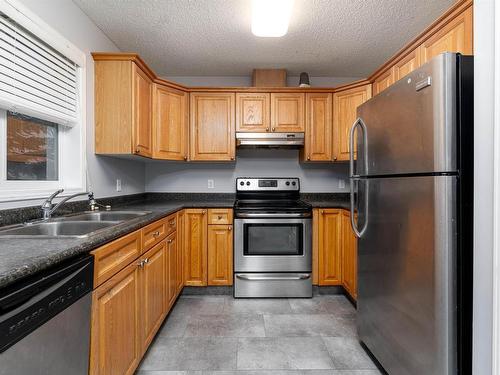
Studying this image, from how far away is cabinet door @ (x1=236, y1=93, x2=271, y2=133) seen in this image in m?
2.97

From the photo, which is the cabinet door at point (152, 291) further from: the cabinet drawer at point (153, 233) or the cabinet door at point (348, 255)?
the cabinet door at point (348, 255)

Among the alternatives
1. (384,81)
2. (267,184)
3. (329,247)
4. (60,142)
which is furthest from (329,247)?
(60,142)

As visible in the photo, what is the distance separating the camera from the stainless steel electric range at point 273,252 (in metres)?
2.64

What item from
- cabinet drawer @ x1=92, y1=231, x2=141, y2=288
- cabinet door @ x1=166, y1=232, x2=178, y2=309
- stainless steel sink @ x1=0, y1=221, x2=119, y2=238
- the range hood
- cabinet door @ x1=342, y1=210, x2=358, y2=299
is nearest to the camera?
cabinet drawer @ x1=92, y1=231, x2=141, y2=288

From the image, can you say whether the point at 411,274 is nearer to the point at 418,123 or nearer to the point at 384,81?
the point at 418,123

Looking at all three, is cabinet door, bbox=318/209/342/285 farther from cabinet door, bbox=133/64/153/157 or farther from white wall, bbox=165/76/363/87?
cabinet door, bbox=133/64/153/157

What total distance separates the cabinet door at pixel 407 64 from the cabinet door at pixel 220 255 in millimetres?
2013

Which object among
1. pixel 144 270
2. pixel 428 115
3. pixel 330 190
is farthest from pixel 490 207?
pixel 330 190

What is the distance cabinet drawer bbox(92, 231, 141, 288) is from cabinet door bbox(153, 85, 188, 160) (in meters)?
1.34

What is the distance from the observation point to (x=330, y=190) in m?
3.33

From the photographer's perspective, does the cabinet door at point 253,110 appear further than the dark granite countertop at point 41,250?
Yes

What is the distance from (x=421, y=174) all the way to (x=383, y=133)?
14.9 inches

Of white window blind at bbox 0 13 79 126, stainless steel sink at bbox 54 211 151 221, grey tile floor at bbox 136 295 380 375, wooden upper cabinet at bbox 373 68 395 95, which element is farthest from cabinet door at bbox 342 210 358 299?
white window blind at bbox 0 13 79 126

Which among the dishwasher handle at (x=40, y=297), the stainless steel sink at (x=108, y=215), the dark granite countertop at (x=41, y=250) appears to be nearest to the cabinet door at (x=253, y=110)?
the stainless steel sink at (x=108, y=215)
